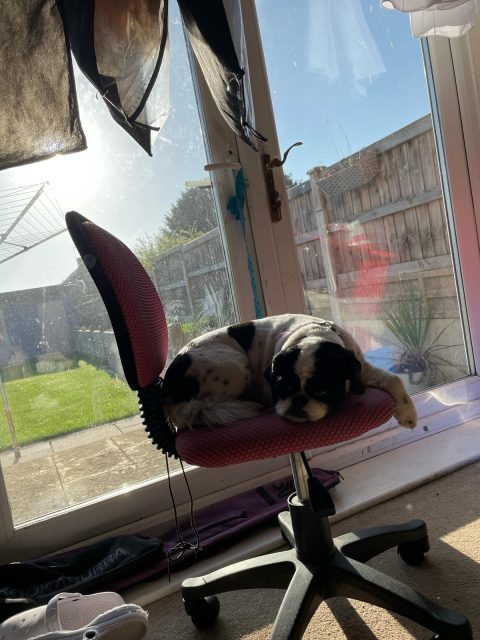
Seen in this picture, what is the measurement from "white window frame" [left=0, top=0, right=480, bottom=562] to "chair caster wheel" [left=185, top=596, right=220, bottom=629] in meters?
0.55

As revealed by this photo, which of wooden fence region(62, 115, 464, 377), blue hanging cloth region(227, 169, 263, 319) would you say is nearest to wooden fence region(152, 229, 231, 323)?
wooden fence region(62, 115, 464, 377)

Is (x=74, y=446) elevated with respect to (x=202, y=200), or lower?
lower

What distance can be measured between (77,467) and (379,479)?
3.83 feet

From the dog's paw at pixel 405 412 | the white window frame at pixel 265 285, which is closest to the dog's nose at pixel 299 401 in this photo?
the dog's paw at pixel 405 412

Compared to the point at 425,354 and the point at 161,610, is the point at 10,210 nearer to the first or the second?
the point at 161,610

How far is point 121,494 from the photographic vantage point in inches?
71.3

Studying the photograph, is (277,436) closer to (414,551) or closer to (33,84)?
(414,551)

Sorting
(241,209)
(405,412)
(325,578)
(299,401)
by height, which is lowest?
(325,578)

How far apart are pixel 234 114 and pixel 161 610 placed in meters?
1.62

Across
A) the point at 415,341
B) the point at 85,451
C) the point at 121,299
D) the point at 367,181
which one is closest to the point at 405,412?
Result: the point at 121,299

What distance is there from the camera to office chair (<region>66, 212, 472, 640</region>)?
1.01m

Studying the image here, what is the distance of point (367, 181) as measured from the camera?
2422 mm

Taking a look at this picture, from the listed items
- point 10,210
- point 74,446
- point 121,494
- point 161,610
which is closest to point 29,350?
point 74,446

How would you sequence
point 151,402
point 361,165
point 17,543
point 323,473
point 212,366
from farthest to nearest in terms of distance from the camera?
point 361,165
point 323,473
point 17,543
point 212,366
point 151,402
